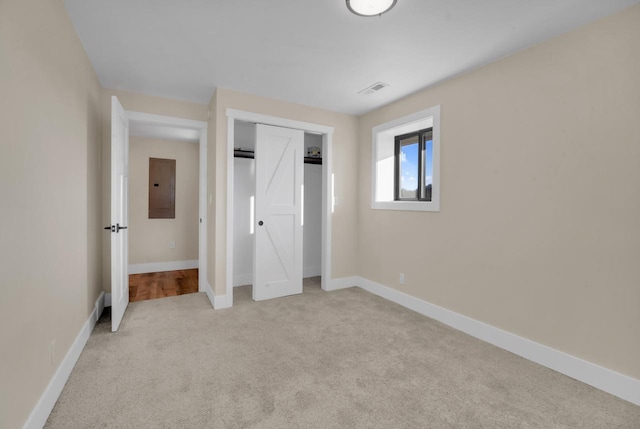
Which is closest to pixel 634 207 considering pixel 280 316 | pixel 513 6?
pixel 513 6

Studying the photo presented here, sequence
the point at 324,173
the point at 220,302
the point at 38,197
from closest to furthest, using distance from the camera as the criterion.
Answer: the point at 38,197
the point at 220,302
the point at 324,173

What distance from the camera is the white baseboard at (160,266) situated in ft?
17.4

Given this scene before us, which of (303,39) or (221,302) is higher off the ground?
(303,39)

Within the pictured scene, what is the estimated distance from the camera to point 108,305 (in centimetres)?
351

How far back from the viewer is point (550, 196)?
2334 mm

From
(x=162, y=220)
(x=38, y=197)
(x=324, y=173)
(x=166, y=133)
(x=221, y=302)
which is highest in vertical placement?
(x=166, y=133)

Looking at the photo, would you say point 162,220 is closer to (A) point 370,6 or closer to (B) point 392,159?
(B) point 392,159

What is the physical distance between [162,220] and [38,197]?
4113mm

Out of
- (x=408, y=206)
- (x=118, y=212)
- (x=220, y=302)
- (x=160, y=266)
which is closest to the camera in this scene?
(x=118, y=212)

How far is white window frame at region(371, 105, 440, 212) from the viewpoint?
10.7 feet

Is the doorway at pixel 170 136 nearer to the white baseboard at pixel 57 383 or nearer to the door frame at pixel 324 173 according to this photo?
the white baseboard at pixel 57 383

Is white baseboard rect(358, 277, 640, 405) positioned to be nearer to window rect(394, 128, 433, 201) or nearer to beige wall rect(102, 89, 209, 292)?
window rect(394, 128, 433, 201)

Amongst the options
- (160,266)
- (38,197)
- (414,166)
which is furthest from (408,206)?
(160,266)

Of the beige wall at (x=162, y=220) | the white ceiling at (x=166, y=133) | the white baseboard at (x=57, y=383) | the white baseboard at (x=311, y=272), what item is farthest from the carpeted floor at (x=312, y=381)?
the white ceiling at (x=166, y=133)
